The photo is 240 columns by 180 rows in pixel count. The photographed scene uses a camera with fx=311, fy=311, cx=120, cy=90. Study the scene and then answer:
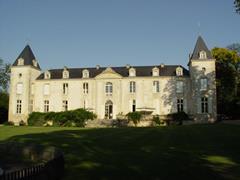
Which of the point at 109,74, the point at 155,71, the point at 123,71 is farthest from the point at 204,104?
the point at 109,74

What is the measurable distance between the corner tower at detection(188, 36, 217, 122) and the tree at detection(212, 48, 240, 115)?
4070 mm

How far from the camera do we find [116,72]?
4291cm

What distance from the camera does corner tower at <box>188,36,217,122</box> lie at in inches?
1501

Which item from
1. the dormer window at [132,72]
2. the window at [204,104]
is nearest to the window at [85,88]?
the dormer window at [132,72]

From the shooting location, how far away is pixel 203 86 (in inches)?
1537

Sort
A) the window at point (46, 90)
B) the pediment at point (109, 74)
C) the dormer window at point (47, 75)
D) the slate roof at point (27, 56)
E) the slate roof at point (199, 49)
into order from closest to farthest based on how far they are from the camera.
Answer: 1. the slate roof at point (199, 49)
2. the pediment at point (109, 74)
3. the window at point (46, 90)
4. the slate roof at point (27, 56)
5. the dormer window at point (47, 75)

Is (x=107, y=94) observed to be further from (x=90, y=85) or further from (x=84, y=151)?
(x=84, y=151)

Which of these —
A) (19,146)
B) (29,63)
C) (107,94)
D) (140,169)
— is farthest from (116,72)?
(140,169)

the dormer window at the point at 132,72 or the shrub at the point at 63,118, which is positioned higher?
the dormer window at the point at 132,72

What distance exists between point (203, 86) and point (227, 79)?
558 centimetres

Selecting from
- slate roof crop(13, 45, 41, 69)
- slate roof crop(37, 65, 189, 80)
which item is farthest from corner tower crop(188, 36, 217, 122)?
slate roof crop(13, 45, 41, 69)

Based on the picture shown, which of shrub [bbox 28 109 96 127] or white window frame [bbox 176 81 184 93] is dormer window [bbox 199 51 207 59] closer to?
white window frame [bbox 176 81 184 93]

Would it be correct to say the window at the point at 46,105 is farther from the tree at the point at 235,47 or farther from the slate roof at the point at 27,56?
the tree at the point at 235,47

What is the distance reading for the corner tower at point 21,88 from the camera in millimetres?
42781
